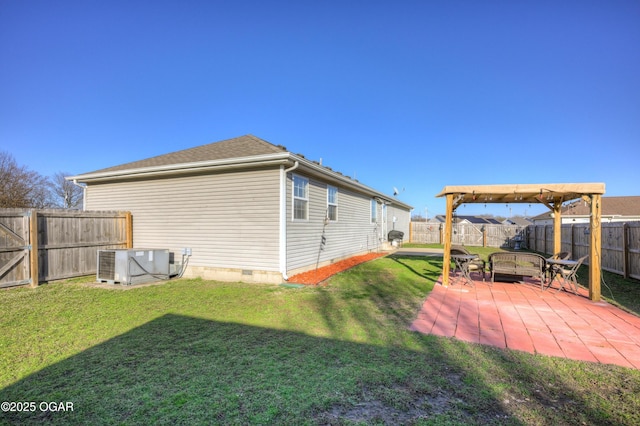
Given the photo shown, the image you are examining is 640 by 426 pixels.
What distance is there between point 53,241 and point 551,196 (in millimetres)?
12943

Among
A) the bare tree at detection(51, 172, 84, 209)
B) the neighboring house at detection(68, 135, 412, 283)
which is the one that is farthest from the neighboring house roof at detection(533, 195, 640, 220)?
the bare tree at detection(51, 172, 84, 209)

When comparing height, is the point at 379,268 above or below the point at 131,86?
below

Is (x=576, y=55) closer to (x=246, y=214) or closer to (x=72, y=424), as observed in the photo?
(x=246, y=214)

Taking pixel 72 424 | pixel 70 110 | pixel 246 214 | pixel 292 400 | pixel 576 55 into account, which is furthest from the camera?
pixel 70 110

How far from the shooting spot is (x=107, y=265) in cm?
765

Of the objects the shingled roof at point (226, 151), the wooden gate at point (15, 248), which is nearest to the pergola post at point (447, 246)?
the shingled roof at point (226, 151)

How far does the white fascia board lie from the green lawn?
369 cm

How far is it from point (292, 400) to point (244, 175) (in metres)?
6.36

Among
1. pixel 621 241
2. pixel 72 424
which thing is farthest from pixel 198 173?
pixel 621 241

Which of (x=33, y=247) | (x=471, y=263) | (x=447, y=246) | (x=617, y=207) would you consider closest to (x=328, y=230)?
(x=447, y=246)

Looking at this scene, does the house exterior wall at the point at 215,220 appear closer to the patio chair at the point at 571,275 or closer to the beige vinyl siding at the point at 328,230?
the beige vinyl siding at the point at 328,230

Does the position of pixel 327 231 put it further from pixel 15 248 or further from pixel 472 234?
pixel 472 234

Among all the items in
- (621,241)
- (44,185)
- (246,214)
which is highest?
(44,185)

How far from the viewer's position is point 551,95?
12.0 m
